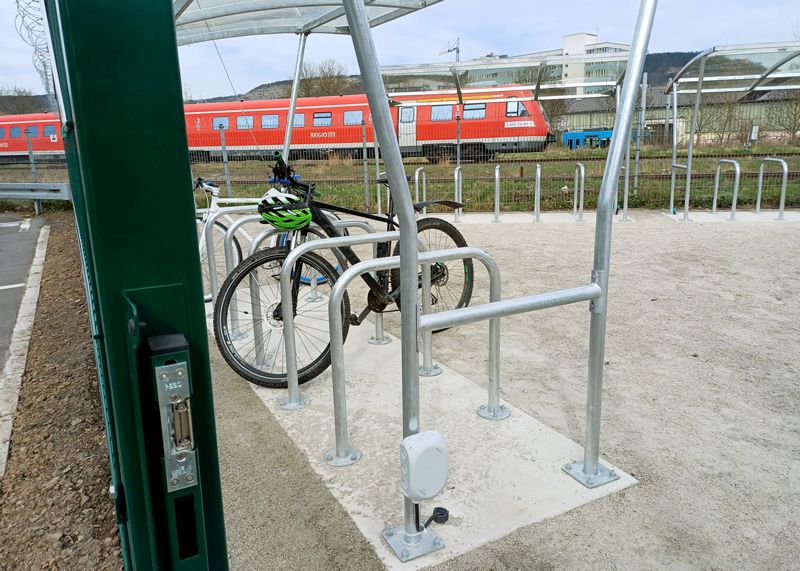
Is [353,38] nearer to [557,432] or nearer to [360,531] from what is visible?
[360,531]

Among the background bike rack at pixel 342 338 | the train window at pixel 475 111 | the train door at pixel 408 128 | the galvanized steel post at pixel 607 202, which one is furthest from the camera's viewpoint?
the train window at pixel 475 111

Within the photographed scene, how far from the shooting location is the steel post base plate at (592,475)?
244cm

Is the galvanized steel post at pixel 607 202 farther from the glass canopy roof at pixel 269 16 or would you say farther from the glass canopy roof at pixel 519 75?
the glass canopy roof at pixel 519 75

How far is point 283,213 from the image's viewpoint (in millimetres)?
3365

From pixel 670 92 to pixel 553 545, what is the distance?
983cm

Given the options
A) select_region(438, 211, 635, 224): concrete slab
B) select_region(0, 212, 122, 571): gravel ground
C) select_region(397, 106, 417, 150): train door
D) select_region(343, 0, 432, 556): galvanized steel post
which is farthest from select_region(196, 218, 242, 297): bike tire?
select_region(397, 106, 417, 150): train door

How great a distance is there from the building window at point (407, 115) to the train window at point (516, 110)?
292 centimetres

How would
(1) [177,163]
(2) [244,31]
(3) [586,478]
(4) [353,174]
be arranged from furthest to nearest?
(4) [353,174], (2) [244,31], (3) [586,478], (1) [177,163]

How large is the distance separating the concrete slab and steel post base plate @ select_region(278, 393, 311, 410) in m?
6.71

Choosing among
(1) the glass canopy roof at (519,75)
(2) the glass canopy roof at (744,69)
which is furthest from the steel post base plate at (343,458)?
(1) the glass canopy roof at (519,75)

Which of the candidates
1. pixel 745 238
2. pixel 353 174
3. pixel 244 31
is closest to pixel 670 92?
pixel 745 238

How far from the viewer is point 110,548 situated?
2102mm

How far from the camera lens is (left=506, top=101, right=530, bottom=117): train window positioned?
18531 mm

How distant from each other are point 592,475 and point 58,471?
2263 millimetres
